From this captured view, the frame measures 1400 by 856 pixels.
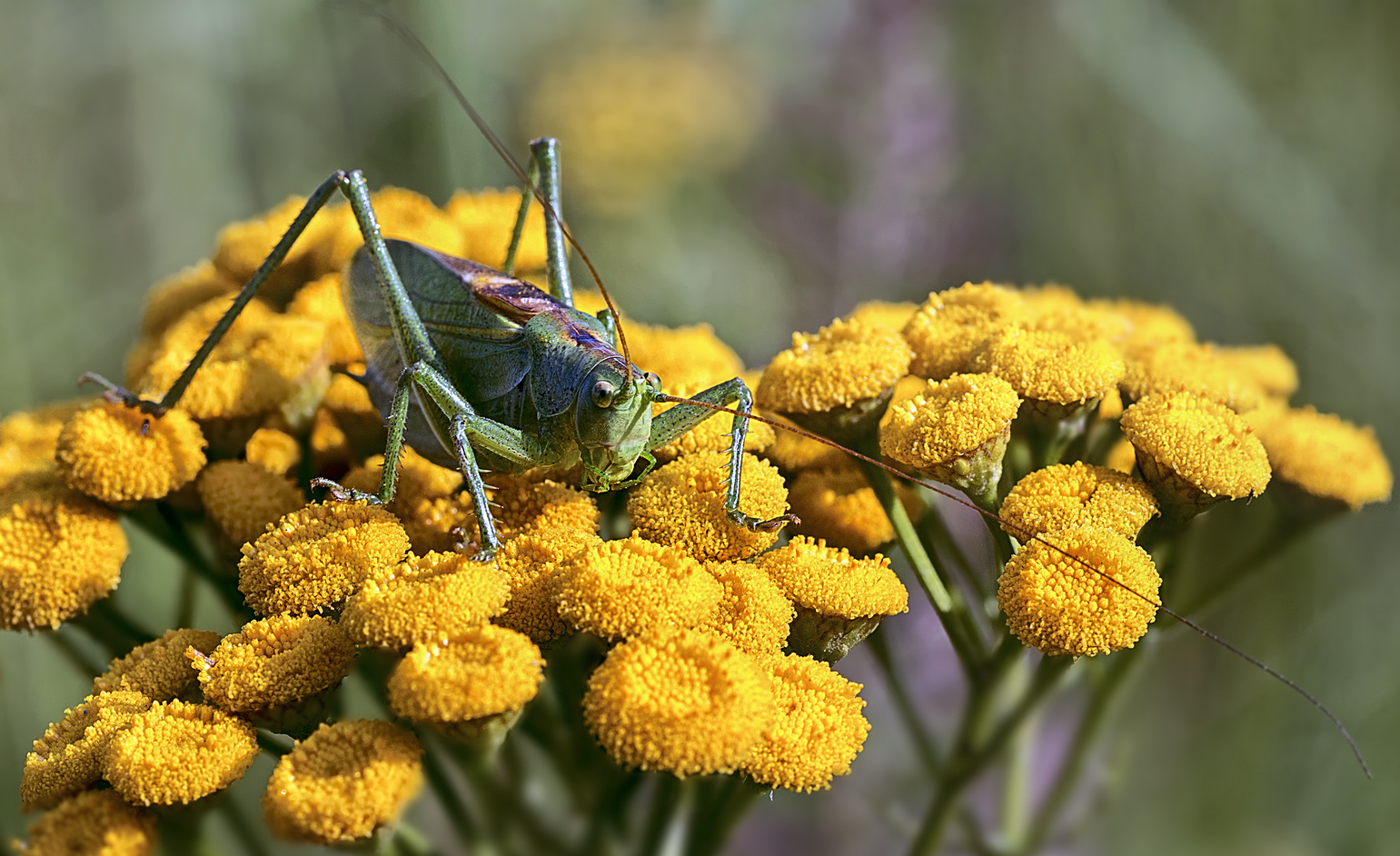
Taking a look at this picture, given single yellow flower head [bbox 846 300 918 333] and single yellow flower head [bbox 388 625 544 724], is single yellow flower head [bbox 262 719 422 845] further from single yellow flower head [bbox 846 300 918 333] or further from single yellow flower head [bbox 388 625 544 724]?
single yellow flower head [bbox 846 300 918 333]

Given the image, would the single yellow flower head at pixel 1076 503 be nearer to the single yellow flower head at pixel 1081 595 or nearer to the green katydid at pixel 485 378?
the single yellow flower head at pixel 1081 595

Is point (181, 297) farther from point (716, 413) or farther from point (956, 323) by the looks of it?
point (956, 323)

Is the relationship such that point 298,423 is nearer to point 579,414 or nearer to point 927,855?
point 579,414

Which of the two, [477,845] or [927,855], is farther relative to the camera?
[927,855]

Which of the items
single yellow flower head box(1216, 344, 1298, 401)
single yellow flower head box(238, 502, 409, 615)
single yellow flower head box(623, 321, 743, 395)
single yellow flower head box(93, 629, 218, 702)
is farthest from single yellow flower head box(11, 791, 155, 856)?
single yellow flower head box(1216, 344, 1298, 401)

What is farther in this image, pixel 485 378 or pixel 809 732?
pixel 485 378

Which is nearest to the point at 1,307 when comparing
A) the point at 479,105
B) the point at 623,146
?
the point at 479,105

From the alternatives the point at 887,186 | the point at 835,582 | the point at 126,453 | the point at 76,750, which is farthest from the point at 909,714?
the point at 887,186

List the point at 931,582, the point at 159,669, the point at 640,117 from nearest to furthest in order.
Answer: the point at 159,669 → the point at 931,582 → the point at 640,117
